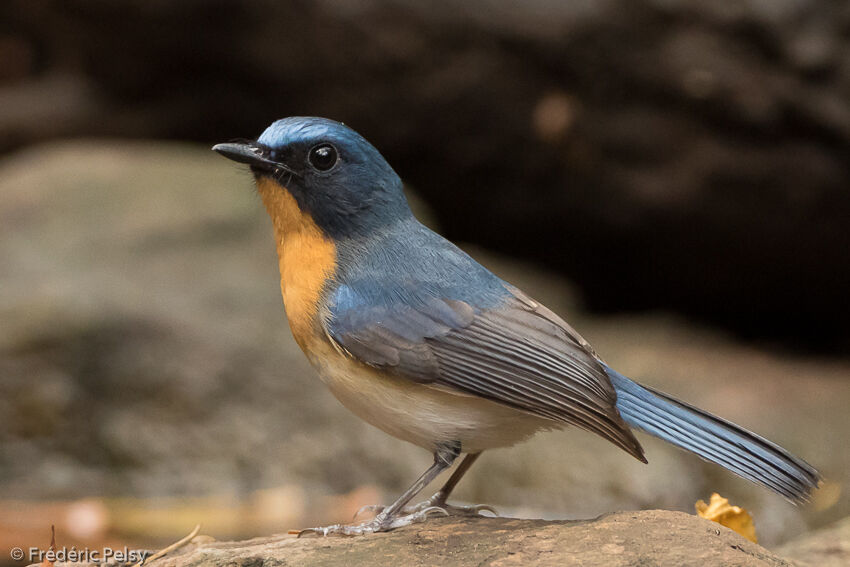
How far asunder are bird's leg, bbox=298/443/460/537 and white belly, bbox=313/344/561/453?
5 centimetres

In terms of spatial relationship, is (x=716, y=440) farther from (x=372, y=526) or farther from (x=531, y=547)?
(x=372, y=526)

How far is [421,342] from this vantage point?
10.6ft

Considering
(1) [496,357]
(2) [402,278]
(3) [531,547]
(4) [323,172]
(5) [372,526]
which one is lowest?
(3) [531,547]

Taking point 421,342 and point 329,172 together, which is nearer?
point 421,342

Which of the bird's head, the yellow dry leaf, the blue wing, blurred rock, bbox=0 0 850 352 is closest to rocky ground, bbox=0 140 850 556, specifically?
blurred rock, bbox=0 0 850 352

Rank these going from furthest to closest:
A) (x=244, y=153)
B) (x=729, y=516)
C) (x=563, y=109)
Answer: (x=563, y=109) < (x=729, y=516) < (x=244, y=153)

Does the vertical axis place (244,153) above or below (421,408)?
above

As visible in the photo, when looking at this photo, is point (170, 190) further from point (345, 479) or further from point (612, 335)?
point (612, 335)

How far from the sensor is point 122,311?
6.00m

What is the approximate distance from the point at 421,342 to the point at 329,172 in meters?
0.69

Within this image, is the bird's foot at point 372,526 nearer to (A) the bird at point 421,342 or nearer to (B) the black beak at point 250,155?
(A) the bird at point 421,342

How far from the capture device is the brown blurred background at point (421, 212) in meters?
5.80

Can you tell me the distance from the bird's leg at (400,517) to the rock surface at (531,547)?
9cm

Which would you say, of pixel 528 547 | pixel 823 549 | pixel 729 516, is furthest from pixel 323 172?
pixel 823 549
